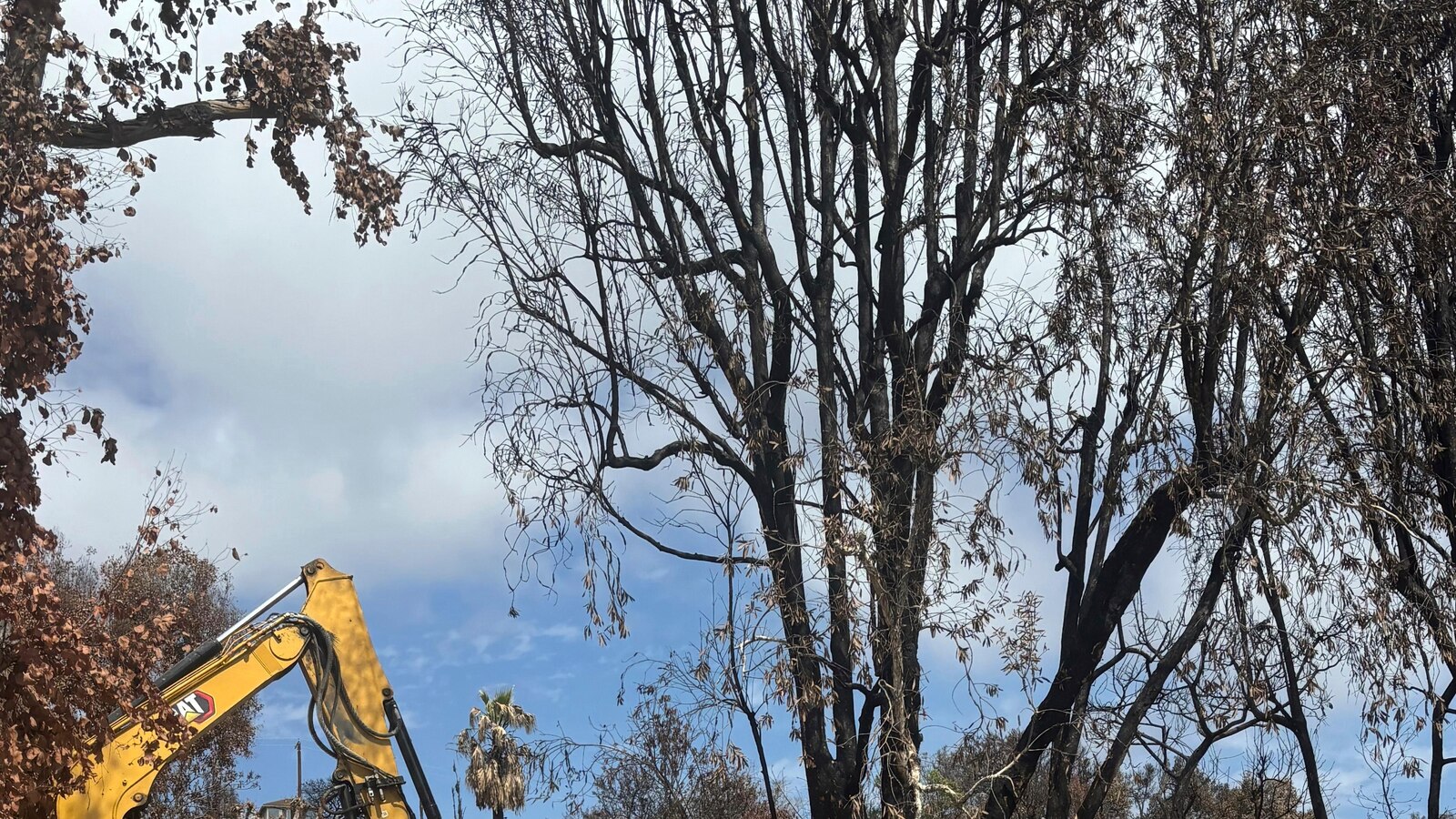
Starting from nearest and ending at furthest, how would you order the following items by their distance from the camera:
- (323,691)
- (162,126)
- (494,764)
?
1. (162,126)
2. (323,691)
3. (494,764)

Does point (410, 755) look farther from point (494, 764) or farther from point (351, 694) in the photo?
point (494, 764)

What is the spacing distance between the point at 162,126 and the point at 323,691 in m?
4.62

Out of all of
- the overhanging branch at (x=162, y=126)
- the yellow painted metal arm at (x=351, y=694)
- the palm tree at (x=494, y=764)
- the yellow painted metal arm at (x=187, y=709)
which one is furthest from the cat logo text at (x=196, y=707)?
the palm tree at (x=494, y=764)

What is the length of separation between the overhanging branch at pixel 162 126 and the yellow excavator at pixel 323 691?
3.61 metres

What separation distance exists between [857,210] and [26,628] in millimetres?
7307

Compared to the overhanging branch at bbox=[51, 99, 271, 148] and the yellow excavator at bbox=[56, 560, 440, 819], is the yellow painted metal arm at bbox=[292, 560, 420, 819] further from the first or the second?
the overhanging branch at bbox=[51, 99, 271, 148]

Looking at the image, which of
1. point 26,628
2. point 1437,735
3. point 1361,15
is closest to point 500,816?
point 26,628

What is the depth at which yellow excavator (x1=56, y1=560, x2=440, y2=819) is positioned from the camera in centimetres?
1035

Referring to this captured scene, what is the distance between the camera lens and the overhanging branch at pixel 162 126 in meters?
10.2

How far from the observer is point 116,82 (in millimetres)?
10148

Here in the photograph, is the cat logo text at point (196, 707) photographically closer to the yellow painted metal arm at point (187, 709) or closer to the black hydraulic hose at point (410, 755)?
the yellow painted metal arm at point (187, 709)

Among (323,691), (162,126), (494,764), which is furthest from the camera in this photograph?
(494,764)

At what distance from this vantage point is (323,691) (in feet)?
35.4

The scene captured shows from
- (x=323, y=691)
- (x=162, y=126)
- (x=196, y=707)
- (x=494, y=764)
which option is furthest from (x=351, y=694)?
(x=494, y=764)
